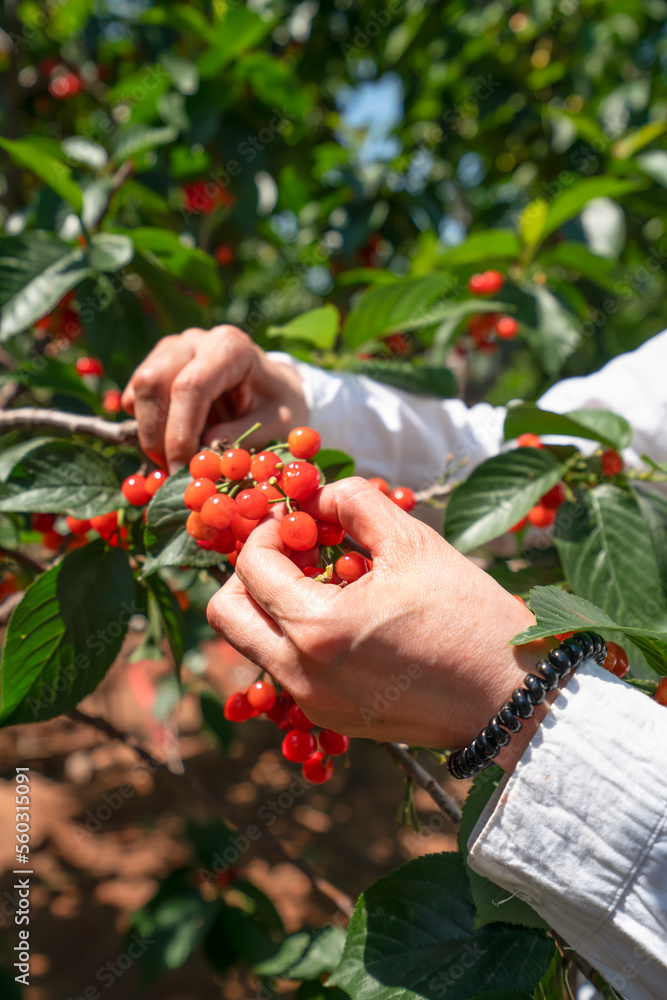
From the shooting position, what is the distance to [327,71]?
9.18ft

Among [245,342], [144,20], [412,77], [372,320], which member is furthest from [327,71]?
[245,342]

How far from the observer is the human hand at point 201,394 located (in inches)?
39.0

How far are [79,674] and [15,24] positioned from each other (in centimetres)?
259

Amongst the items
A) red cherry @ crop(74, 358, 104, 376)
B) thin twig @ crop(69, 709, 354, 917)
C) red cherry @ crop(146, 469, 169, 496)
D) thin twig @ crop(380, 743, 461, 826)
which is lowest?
thin twig @ crop(69, 709, 354, 917)

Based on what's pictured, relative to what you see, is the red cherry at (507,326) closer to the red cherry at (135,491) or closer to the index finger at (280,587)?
the red cherry at (135,491)

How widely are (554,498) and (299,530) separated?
719 millimetres

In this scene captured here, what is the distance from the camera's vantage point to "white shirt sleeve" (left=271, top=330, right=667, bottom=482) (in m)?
1.38

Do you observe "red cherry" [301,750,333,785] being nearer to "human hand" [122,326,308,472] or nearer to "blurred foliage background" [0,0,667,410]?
"human hand" [122,326,308,472]

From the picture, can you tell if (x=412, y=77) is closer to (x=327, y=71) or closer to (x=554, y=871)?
(x=327, y=71)

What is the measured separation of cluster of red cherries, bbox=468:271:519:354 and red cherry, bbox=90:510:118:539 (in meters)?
1.37

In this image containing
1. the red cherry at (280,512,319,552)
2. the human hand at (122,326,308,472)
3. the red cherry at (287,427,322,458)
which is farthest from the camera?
the human hand at (122,326,308,472)

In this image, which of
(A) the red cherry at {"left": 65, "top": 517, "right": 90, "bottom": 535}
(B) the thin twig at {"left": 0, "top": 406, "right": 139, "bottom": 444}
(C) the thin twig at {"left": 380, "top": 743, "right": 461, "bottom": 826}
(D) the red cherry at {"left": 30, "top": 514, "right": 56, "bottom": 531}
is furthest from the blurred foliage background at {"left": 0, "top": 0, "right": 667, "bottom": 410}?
(C) the thin twig at {"left": 380, "top": 743, "right": 461, "bottom": 826}

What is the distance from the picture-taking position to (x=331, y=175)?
2.43 m

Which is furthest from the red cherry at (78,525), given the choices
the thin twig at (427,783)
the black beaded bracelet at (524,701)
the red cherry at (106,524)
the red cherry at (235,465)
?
the black beaded bracelet at (524,701)
